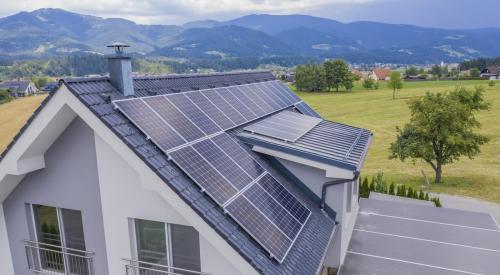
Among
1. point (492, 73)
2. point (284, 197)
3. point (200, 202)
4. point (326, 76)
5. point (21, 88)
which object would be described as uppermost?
point (200, 202)

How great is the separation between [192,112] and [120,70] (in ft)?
9.19

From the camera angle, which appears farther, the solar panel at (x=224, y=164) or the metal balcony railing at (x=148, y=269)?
the solar panel at (x=224, y=164)

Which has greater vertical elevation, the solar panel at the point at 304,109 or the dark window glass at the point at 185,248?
the solar panel at the point at 304,109

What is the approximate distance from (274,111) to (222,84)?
10.2 ft

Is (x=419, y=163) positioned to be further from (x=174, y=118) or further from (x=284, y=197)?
(x=174, y=118)

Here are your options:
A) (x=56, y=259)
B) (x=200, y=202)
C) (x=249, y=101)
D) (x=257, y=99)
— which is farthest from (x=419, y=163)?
(x=56, y=259)

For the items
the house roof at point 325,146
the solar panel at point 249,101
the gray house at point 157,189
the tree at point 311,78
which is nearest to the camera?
the gray house at point 157,189

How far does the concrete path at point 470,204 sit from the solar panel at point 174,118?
22475mm

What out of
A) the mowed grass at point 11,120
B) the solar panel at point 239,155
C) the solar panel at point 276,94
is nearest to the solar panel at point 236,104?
the solar panel at point 239,155

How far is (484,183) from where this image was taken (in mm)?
32156

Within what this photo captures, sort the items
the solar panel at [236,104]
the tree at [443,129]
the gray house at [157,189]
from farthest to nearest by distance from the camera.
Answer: the tree at [443,129]
the solar panel at [236,104]
the gray house at [157,189]

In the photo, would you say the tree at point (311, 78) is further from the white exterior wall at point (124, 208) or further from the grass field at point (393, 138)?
the white exterior wall at point (124, 208)

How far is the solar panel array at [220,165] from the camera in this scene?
8.98 meters

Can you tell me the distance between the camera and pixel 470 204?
2619cm
